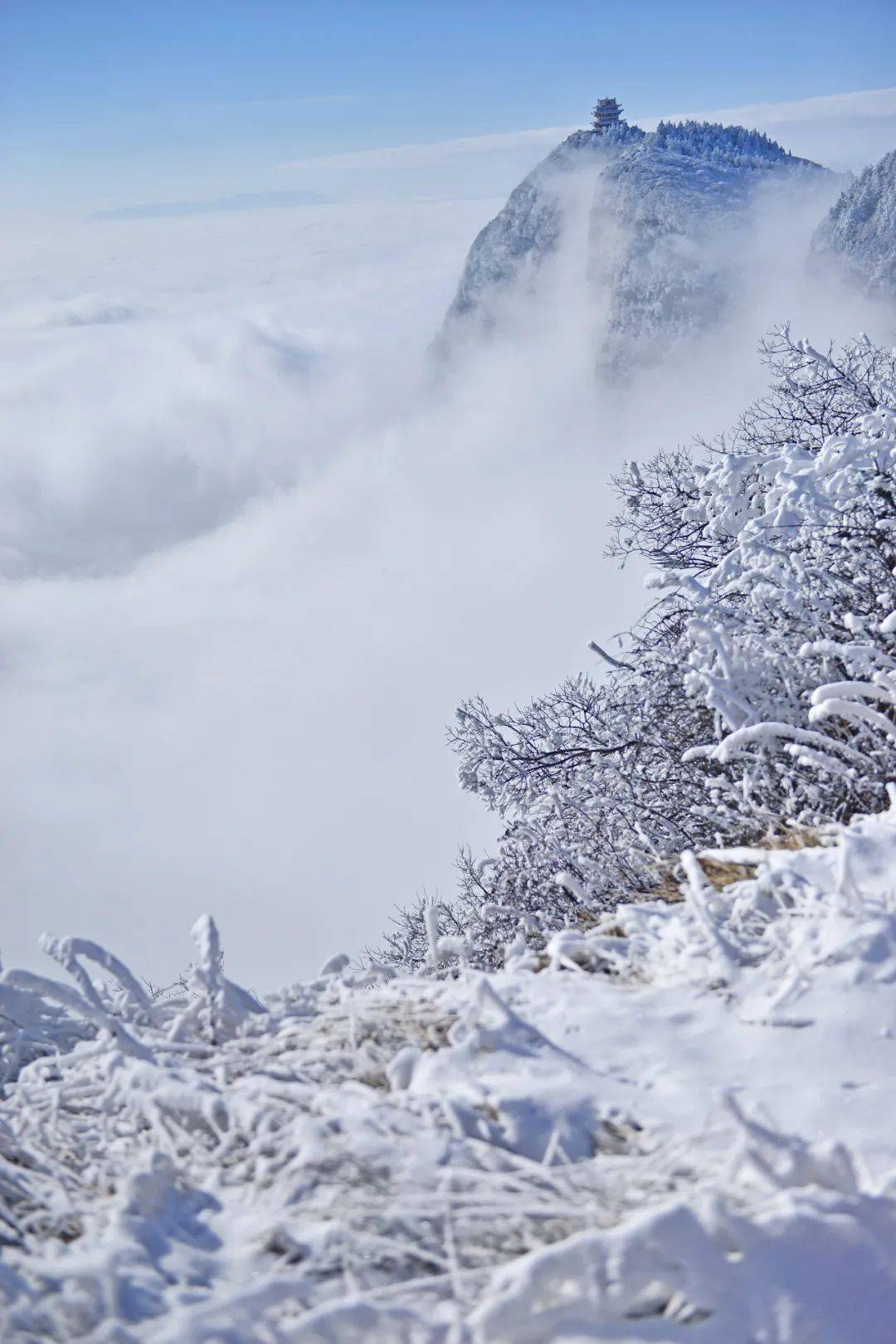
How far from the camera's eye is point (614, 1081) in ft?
7.67

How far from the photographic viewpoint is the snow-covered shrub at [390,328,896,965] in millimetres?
4770

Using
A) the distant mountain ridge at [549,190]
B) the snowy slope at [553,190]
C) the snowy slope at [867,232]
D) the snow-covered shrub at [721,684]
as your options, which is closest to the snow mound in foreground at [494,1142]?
the snow-covered shrub at [721,684]

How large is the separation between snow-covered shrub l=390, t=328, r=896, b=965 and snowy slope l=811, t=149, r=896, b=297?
116923mm

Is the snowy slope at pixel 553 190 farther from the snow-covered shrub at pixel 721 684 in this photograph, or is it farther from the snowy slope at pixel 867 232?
the snow-covered shrub at pixel 721 684

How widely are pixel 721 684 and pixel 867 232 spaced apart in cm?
13166

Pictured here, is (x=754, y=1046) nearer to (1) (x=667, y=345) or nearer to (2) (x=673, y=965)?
(2) (x=673, y=965)

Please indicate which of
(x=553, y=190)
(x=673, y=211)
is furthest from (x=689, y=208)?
(x=553, y=190)

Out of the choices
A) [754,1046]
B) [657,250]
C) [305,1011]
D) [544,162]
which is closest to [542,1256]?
[754,1046]

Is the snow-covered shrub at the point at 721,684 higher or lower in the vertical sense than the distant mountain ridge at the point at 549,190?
lower

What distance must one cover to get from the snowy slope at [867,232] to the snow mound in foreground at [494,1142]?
412ft

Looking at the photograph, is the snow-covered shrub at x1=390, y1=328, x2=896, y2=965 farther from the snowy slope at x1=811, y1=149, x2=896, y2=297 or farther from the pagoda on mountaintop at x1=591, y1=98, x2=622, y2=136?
the pagoda on mountaintop at x1=591, y1=98, x2=622, y2=136

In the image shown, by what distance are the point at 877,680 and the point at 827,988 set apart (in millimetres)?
1993

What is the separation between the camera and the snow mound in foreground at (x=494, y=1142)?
1.67 metres

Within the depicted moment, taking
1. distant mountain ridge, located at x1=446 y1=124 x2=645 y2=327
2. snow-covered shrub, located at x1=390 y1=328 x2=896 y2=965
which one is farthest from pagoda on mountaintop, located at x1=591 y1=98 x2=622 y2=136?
snow-covered shrub, located at x1=390 y1=328 x2=896 y2=965
